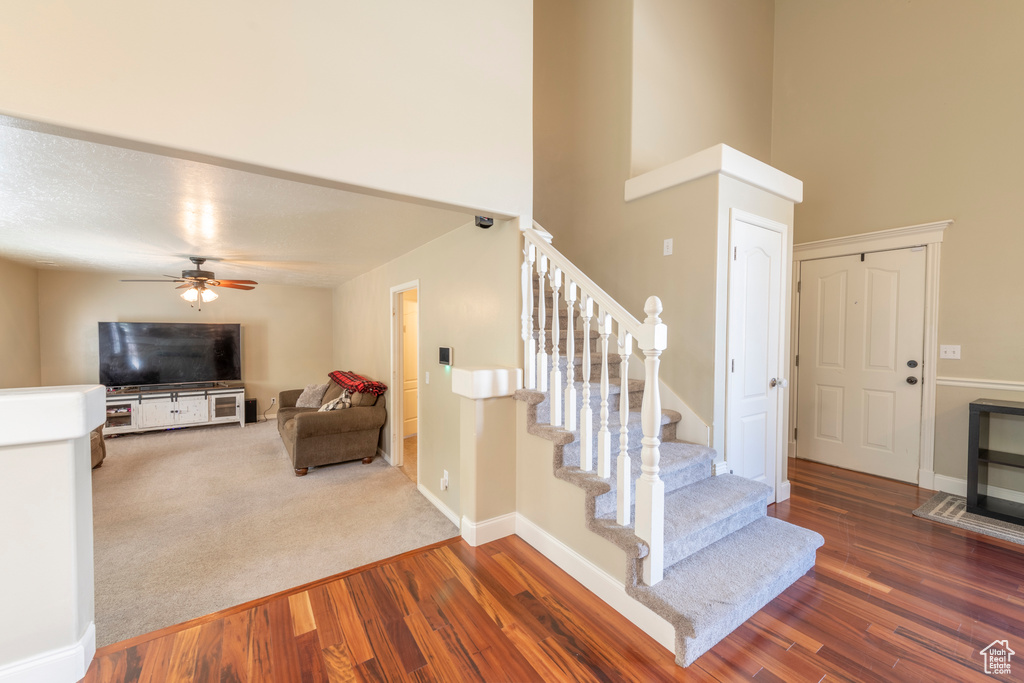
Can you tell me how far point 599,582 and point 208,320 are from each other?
707 cm

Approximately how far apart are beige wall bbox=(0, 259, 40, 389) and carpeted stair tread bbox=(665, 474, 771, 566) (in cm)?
687

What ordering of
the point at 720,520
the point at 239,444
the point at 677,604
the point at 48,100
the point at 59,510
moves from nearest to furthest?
the point at 48,100 < the point at 59,510 < the point at 677,604 < the point at 720,520 < the point at 239,444

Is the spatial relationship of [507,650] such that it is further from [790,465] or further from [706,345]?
[790,465]

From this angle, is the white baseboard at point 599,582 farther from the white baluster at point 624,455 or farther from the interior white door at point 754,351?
the interior white door at point 754,351

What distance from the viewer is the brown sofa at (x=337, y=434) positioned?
14.1 feet

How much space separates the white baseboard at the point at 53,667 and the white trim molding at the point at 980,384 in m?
5.50

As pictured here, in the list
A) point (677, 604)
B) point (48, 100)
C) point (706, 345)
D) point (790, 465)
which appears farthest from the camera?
point (790, 465)

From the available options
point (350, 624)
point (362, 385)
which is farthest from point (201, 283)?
point (350, 624)

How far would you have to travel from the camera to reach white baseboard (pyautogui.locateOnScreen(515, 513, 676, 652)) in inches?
68.0

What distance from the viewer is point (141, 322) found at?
19.5ft

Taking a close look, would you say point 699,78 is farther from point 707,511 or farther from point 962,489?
point 962,489

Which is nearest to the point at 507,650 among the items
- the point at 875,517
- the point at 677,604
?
the point at 677,604

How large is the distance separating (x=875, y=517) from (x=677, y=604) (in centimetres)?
226

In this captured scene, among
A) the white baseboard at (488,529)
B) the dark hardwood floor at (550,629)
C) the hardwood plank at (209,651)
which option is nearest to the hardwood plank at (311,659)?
the dark hardwood floor at (550,629)
